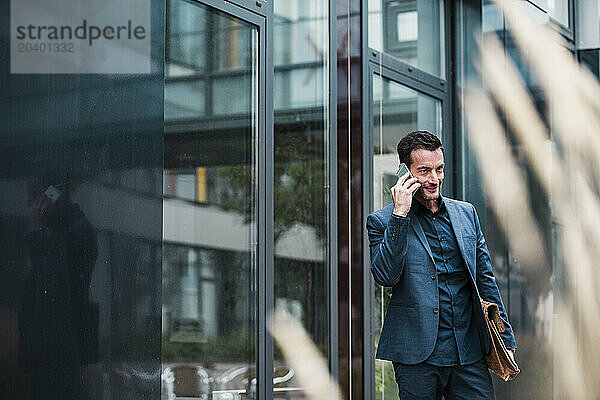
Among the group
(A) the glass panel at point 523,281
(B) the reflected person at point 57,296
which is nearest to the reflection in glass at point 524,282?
(A) the glass panel at point 523,281

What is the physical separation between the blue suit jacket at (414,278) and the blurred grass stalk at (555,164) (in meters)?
3.45

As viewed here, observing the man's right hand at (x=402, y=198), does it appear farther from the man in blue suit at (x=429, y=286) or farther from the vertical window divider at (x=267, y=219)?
the vertical window divider at (x=267, y=219)

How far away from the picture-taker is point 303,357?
5.64 meters

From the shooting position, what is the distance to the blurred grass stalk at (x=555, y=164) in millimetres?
7664

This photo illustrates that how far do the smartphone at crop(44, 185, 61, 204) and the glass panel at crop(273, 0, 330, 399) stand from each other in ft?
5.80

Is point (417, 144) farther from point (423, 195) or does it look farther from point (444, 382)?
point (444, 382)

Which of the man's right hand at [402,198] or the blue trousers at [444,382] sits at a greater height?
the man's right hand at [402,198]

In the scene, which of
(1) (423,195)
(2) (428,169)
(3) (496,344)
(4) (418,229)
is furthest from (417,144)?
(3) (496,344)

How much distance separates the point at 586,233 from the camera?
26.6 feet

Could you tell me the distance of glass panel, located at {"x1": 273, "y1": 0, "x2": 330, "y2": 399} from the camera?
546 centimetres

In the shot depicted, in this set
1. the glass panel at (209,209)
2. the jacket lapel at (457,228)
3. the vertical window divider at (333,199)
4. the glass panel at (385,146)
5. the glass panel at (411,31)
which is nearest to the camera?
the jacket lapel at (457,228)

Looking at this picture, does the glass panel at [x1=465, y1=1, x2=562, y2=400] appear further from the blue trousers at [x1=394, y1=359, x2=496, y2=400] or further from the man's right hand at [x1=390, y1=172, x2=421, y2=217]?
the man's right hand at [x1=390, y1=172, x2=421, y2=217]

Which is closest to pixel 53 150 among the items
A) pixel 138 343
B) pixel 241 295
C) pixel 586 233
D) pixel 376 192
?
pixel 138 343

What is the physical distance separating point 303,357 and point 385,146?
173 centimetres
